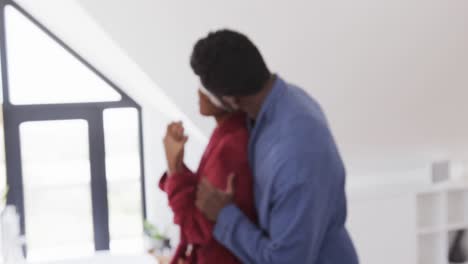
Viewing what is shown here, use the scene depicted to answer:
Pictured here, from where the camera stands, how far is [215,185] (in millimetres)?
1247

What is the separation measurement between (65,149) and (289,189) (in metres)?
2.30

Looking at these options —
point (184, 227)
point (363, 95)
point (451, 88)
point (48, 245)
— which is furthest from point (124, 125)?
point (184, 227)

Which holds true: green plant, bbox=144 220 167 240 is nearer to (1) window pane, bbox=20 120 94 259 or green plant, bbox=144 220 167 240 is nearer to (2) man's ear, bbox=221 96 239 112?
(1) window pane, bbox=20 120 94 259

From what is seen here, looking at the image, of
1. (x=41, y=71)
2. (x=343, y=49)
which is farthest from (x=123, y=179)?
(x=343, y=49)

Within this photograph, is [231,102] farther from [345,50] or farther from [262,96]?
[345,50]

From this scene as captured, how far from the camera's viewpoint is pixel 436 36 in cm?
234

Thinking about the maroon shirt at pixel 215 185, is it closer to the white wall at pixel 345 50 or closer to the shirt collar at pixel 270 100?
the shirt collar at pixel 270 100

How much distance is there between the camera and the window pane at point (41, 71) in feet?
9.93

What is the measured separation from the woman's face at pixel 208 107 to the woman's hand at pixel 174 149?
8 centimetres

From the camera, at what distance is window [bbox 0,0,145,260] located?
307 centimetres

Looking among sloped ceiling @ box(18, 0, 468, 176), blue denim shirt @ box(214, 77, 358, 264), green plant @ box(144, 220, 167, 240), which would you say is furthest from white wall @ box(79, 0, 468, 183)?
blue denim shirt @ box(214, 77, 358, 264)

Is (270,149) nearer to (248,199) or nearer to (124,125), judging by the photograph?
(248,199)

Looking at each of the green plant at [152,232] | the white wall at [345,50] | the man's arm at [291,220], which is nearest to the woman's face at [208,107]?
the man's arm at [291,220]

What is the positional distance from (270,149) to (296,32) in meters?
1.02
